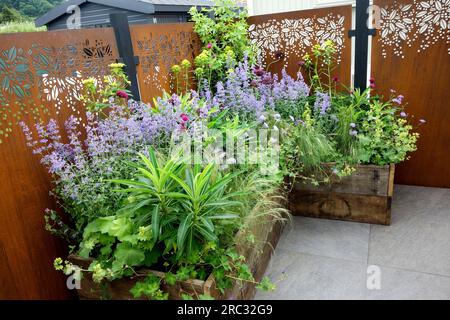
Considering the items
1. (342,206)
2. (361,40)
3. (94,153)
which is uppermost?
(361,40)

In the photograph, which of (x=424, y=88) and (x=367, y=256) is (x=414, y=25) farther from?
(x=367, y=256)

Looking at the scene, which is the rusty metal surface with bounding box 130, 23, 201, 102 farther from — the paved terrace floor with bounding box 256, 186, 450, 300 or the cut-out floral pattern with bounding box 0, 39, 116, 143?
the paved terrace floor with bounding box 256, 186, 450, 300

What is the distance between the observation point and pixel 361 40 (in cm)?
313

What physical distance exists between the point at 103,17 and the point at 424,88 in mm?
6292

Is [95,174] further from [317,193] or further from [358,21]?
[358,21]

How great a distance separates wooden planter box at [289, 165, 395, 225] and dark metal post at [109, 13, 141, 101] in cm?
163

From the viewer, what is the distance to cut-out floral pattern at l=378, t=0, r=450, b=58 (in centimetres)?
290

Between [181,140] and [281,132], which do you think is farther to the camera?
[281,132]

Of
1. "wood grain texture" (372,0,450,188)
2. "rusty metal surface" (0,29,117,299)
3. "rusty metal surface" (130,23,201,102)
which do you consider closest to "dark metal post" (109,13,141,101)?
"rusty metal surface" (130,23,201,102)

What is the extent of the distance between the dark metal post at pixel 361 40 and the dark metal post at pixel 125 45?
6.65 feet

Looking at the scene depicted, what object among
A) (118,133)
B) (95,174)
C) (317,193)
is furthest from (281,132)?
(95,174)

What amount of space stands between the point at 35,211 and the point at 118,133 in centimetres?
66

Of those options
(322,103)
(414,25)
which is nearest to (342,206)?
(322,103)
